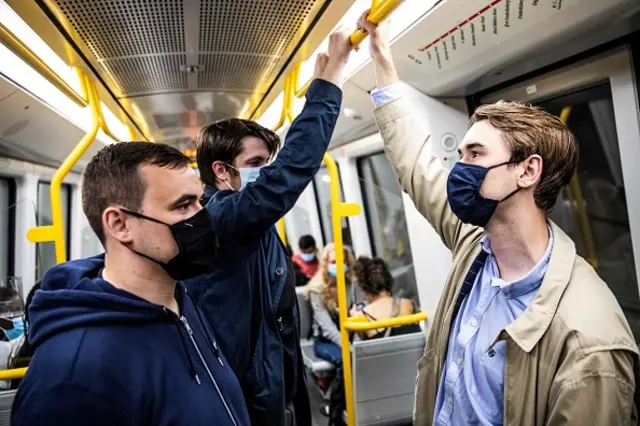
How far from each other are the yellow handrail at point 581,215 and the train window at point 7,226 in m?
4.90

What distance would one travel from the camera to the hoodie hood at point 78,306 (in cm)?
110

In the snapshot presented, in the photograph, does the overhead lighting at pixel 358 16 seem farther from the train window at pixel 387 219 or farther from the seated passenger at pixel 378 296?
the train window at pixel 387 219

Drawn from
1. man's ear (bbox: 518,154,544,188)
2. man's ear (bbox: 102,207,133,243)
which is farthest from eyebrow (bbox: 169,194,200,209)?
man's ear (bbox: 518,154,544,188)

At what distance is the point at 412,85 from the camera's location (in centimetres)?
310

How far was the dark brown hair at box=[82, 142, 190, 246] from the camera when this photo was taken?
1.31 meters

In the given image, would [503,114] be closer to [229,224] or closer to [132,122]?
[229,224]

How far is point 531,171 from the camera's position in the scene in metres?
1.58

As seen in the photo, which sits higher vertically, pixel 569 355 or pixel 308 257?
pixel 308 257

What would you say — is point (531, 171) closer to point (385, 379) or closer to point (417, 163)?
point (417, 163)

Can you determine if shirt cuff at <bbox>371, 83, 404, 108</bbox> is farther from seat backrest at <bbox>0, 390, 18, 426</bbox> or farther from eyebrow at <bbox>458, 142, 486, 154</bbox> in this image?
seat backrest at <bbox>0, 390, 18, 426</bbox>

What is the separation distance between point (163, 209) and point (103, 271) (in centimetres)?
24

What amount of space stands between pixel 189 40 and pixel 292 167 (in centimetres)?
94

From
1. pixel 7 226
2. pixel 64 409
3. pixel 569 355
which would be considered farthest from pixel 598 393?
pixel 7 226

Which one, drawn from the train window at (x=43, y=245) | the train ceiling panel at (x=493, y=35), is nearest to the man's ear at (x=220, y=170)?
the train ceiling panel at (x=493, y=35)
